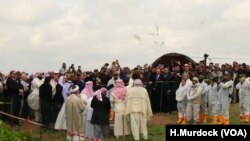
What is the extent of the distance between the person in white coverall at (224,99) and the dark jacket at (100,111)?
4949 mm

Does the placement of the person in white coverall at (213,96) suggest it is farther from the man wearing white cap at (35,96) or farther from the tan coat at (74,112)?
the man wearing white cap at (35,96)

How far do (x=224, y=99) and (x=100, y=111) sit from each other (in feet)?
17.2

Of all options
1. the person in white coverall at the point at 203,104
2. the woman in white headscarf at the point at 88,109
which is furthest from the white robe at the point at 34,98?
the person in white coverall at the point at 203,104

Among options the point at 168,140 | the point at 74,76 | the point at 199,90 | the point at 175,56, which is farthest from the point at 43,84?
the point at 168,140

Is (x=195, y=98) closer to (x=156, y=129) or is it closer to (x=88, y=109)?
(x=156, y=129)

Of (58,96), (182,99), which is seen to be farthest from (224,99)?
(58,96)

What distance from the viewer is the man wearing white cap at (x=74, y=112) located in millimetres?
17375

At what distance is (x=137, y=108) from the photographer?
17391mm

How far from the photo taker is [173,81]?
23.0 m

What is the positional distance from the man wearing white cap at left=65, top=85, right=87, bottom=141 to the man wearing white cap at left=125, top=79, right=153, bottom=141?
1.40 m

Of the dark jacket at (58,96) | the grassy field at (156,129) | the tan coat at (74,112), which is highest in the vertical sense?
the dark jacket at (58,96)

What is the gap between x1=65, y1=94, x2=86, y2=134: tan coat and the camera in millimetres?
17375

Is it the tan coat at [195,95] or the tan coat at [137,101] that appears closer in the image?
the tan coat at [137,101]

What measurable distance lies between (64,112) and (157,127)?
3286mm
